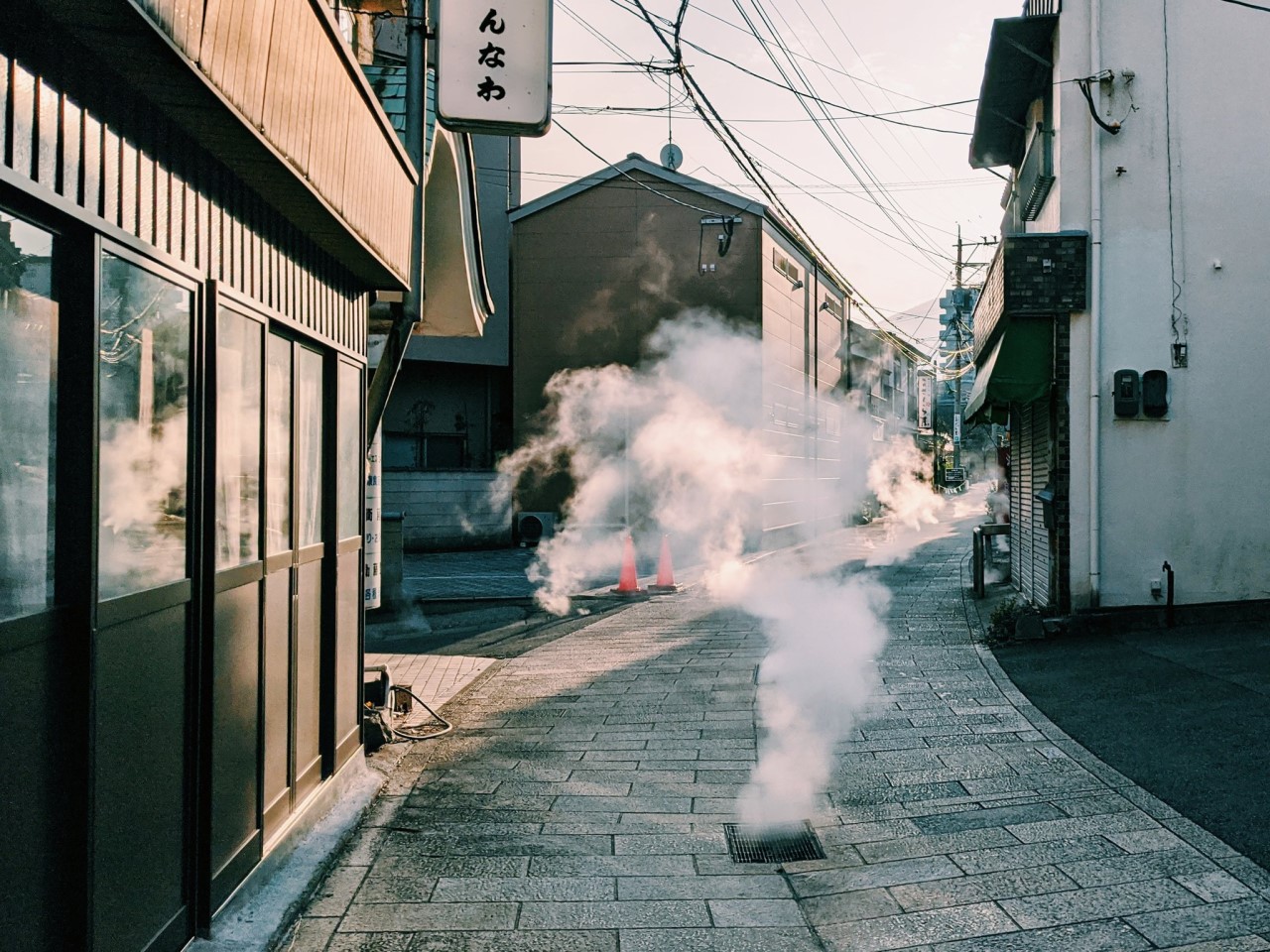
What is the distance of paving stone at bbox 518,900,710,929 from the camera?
4.27 meters

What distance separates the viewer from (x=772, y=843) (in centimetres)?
531

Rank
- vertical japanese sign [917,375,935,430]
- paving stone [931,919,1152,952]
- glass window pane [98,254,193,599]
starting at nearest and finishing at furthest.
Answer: glass window pane [98,254,193,599] < paving stone [931,919,1152,952] < vertical japanese sign [917,375,935,430]

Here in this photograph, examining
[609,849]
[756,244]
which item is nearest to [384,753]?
[609,849]

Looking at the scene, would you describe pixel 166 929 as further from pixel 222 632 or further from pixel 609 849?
pixel 609 849

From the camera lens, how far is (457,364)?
26.7 m

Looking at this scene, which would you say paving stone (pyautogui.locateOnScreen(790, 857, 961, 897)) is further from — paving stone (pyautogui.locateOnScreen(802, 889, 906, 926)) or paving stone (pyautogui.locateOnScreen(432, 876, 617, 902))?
paving stone (pyautogui.locateOnScreen(432, 876, 617, 902))

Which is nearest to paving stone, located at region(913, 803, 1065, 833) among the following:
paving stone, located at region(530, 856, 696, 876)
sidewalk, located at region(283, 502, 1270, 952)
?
sidewalk, located at region(283, 502, 1270, 952)

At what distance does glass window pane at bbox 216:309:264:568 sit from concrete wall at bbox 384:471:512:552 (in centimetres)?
1695

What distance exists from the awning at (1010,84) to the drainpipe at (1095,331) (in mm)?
923

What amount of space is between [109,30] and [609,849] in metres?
4.10

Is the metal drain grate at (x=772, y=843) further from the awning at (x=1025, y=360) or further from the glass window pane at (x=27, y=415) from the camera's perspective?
the awning at (x=1025, y=360)

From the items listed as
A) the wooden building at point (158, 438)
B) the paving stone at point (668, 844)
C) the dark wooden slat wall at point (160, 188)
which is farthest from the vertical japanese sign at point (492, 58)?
the paving stone at point (668, 844)

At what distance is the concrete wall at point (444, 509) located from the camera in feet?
71.2

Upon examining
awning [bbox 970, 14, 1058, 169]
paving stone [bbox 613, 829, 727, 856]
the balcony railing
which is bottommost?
paving stone [bbox 613, 829, 727, 856]
